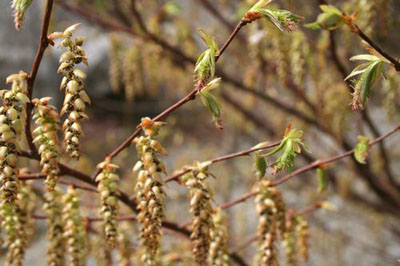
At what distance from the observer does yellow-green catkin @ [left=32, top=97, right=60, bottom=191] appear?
956 millimetres

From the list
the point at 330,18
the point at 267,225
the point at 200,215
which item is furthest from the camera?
the point at 267,225

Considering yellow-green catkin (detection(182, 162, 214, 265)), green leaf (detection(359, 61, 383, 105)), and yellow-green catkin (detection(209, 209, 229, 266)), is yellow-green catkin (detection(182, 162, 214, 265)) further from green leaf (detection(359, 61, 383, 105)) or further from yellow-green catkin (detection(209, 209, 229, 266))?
green leaf (detection(359, 61, 383, 105))

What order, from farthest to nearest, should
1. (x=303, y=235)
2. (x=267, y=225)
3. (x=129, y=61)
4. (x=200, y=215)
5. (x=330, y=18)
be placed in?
(x=129, y=61) < (x=303, y=235) < (x=267, y=225) < (x=200, y=215) < (x=330, y=18)

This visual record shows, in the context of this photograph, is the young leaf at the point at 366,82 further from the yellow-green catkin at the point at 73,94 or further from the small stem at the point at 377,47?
the yellow-green catkin at the point at 73,94

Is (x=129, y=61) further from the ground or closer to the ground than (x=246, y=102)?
closer to the ground

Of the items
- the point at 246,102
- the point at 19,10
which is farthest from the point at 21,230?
the point at 246,102

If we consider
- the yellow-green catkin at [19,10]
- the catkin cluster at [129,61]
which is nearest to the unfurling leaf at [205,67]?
the yellow-green catkin at [19,10]

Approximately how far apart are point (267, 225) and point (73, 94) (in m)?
0.57

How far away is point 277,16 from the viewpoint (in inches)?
35.1

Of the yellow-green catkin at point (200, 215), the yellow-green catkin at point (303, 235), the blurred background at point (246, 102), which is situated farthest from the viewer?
the blurred background at point (246, 102)

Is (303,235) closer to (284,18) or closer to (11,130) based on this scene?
(284,18)

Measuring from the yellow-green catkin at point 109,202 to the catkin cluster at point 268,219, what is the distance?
0.34m

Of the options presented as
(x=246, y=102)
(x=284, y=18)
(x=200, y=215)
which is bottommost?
(x=200, y=215)

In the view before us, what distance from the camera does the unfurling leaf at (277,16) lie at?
2.89 feet
